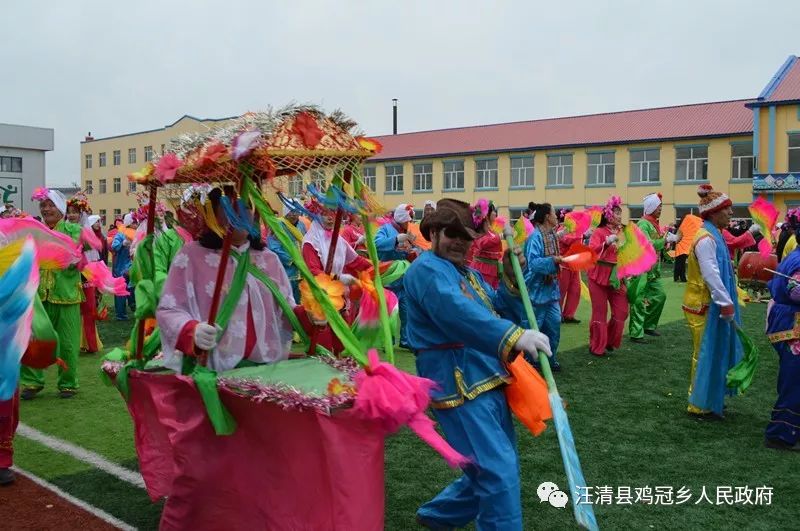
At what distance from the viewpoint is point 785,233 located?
1245cm

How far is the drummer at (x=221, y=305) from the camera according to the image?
3475 millimetres

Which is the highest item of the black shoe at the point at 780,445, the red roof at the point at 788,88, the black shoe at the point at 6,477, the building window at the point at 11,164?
the red roof at the point at 788,88

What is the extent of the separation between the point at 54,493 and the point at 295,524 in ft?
6.59

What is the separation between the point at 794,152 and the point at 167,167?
32.3 m

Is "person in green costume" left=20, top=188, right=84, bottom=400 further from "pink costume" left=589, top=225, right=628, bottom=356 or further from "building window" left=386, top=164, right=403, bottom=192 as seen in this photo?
"building window" left=386, top=164, right=403, bottom=192

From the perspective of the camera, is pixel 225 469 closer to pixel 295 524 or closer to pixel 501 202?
pixel 295 524

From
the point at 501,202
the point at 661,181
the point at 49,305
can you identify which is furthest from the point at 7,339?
the point at 501,202

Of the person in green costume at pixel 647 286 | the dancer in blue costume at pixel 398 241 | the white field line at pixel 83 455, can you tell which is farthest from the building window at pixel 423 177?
→ the white field line at pixel 83 455

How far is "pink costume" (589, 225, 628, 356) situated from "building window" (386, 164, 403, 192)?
3345 cm

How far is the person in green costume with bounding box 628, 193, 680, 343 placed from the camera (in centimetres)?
986

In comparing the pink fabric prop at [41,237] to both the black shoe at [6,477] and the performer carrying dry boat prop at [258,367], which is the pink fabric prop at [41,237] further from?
the black shoe at [6,477]

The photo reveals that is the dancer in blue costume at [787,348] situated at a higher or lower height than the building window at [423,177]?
lower

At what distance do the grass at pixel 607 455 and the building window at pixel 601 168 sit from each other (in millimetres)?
28394

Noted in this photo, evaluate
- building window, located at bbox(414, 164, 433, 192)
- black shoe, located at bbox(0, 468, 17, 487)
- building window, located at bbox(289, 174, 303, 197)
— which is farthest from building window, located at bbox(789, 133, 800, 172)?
black shoe, located at bbox(0, 468, 17, 487)
